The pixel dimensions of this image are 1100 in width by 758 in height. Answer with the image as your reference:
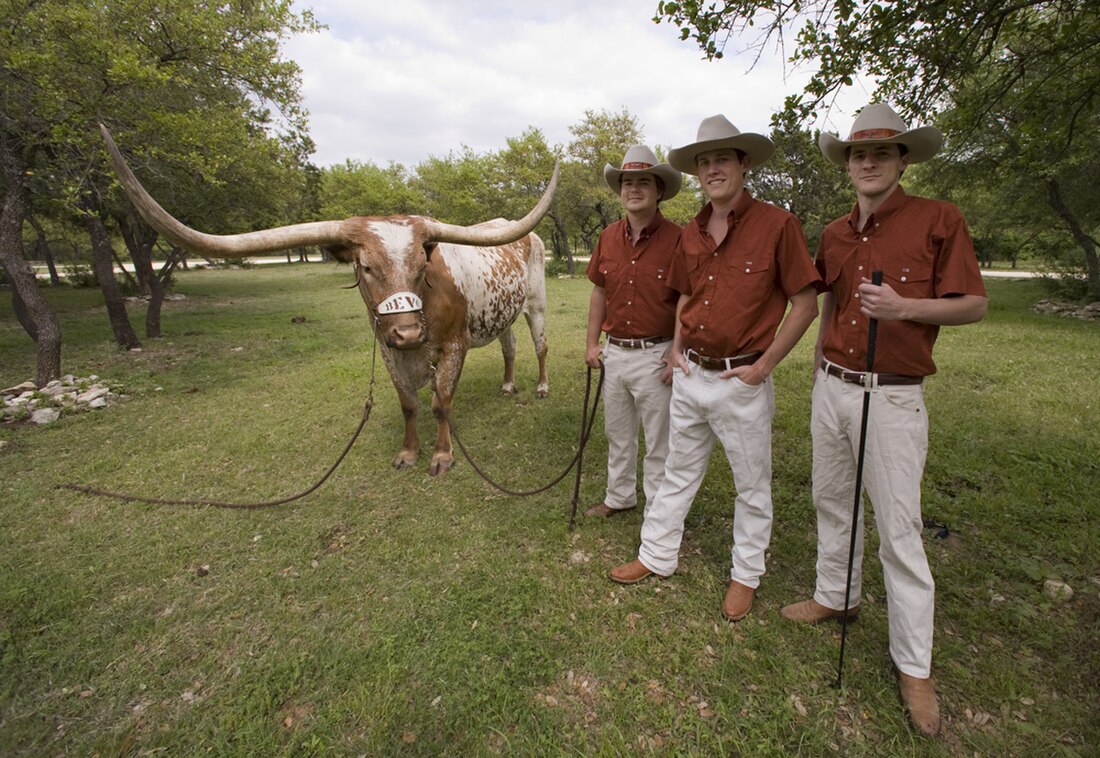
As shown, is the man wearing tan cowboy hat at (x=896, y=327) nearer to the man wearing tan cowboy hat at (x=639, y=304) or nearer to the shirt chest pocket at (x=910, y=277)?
the shirt chest pocket at (x=910, y=277)

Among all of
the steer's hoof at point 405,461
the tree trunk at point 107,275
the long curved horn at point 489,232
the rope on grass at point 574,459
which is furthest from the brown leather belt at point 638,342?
the tree trunk at point 107,275

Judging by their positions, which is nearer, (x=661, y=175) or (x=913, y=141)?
(x=913, y=141)

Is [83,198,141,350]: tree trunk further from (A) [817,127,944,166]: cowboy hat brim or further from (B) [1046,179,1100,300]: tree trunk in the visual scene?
(B) [1046,179,1100,300]: tree trunk

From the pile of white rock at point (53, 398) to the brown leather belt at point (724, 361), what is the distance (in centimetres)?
765

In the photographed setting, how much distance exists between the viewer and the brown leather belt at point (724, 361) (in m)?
2.54

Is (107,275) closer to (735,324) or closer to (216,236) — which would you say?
(216,236)

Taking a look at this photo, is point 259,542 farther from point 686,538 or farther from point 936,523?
point 936,523

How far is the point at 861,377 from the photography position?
7.24 ft

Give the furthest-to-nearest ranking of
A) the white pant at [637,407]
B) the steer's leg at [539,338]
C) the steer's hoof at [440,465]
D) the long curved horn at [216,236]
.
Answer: the steer's leg at [539,338] < the steer's hoof at [440,465] < the white pant at [637,407] < the long curved horn at [216,236]

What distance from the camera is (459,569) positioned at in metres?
3.33

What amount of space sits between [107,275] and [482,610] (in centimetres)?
1102

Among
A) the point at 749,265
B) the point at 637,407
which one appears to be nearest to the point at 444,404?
the point at 637,407

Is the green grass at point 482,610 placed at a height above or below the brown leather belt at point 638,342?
below

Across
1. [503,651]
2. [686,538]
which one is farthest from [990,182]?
[503,651]
